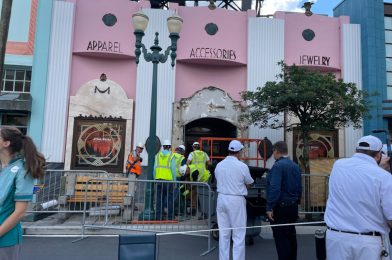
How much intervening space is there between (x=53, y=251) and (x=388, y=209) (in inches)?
219

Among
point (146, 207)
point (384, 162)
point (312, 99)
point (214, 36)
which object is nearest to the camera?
point (384, 162)

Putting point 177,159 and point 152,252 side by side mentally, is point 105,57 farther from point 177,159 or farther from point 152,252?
point 152,252

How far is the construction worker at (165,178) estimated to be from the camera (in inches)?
292

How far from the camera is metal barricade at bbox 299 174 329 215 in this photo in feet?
29.3

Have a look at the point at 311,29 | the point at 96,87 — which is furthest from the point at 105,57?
the point at 311,29

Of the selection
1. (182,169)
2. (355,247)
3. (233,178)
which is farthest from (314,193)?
(355,247)

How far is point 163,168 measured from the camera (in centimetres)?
852

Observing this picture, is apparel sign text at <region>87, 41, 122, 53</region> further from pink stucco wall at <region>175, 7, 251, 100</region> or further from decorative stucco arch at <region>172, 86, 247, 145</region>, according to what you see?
decorative stucco arch at <region>172, 86, 247, 145</region>

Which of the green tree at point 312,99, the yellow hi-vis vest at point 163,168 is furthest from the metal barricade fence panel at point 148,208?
the green tree at point 312,99

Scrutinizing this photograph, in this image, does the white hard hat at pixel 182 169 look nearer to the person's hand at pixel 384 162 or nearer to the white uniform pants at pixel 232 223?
the white uniform pants at pixel 232 223

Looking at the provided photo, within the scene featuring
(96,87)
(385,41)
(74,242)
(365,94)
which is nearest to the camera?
(74,242)

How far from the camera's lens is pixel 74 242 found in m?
6.81

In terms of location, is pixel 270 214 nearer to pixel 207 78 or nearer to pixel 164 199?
pixel 164 199

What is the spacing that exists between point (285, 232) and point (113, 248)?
3.26m
